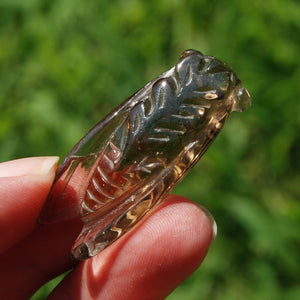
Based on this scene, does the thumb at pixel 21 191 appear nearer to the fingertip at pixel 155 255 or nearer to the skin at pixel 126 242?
the skin at pixel 126 242

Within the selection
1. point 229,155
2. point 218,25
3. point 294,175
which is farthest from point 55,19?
point 294,175

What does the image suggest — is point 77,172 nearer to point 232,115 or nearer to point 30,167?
point 30,167

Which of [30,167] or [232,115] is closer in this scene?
[30,167]

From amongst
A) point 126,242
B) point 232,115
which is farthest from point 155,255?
point 232,115

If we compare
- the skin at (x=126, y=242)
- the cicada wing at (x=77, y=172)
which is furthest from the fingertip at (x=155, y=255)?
the cicada wing at (x=77, y=172)

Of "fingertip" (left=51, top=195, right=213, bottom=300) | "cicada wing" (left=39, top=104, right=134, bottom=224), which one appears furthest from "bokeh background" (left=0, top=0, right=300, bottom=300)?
"cicada wing" (left=39, top=104, right=134, bottom=224)

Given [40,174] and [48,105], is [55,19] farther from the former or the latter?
[40,174]

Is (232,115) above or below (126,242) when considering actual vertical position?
below
